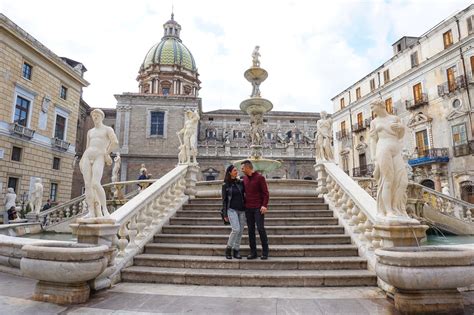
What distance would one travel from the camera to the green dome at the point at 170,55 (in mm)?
42219

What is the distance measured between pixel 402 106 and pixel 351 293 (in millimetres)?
27367

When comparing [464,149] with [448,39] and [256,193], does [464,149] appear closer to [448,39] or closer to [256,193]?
[448,39]

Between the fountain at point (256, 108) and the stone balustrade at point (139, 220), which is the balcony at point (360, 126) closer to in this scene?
the fountain at point (256, 108)

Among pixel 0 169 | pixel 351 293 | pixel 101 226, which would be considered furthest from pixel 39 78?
pixel 351 293

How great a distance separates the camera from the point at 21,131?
19.6m

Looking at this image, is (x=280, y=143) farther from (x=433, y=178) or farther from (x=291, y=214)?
(x=291, y=214)

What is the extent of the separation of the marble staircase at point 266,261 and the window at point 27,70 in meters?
20.6

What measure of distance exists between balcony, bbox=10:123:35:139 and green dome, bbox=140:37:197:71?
24725mm

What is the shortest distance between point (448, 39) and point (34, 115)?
31.9 metres

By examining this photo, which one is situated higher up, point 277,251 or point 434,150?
point 434,150

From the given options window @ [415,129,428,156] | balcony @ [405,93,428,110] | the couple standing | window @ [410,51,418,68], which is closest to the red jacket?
the couple standing

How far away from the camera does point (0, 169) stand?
59.5ft

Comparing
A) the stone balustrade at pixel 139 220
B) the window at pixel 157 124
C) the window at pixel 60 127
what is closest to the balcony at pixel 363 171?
the window at pixel 157 124

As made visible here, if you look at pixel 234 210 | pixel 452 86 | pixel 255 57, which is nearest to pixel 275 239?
pixel 234 210
